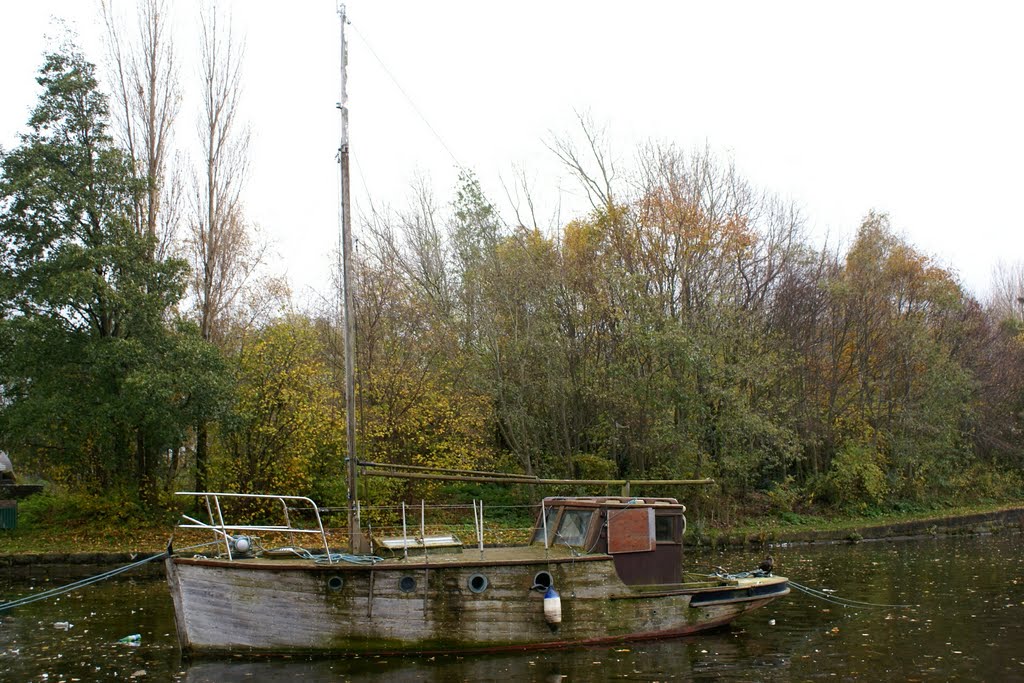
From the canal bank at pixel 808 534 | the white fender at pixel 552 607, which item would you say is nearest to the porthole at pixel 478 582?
the white fender at pixel 552 607

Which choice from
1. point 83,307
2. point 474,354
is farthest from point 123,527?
point 474,354

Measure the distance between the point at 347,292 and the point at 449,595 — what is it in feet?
17.9

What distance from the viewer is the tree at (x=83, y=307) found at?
22969 mm

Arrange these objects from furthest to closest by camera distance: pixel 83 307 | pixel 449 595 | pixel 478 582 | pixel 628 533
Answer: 1. pixel 83 307
2. pixel 628 533
3. pixel 478 582
4. pixel 449 595

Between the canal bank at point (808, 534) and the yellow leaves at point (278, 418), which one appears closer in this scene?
the canal bank at point (808, 534)

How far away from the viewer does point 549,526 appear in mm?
15273

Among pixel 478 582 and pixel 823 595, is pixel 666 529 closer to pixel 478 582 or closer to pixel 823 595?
pixel 478 582

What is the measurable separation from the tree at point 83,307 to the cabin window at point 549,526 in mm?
12020

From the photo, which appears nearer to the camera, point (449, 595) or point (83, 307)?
point (449, 595)

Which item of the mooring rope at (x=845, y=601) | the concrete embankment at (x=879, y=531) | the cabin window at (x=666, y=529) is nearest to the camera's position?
the cabin window at (x=666, y=529)

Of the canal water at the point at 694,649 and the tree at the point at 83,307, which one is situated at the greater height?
the tree at the point at 83,307

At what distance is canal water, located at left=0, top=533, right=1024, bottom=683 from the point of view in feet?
38.6

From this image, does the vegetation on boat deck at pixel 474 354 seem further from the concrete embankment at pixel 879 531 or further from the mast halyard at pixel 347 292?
the mast halyard at pixel 347 292

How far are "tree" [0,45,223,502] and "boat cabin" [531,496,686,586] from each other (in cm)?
1293
